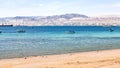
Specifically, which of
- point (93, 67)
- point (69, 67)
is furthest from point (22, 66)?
point (93, 67)

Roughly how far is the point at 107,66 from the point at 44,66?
12.2ft

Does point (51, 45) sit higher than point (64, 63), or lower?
lower

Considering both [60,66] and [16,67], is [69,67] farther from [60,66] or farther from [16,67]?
[16,67]

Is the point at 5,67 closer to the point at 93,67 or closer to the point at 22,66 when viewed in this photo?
the point at 22,66

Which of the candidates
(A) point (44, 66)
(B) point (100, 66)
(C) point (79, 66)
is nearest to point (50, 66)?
(A) point (44, 66)

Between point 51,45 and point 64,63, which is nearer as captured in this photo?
point 64,63

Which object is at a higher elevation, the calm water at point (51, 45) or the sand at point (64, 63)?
the sand at point (64, 63)

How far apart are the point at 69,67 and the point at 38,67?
180 cm

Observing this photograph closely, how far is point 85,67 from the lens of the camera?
18547mm

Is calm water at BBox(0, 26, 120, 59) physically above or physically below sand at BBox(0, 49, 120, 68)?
below

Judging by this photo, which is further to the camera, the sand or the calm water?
the calm water

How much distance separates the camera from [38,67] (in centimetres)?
1891

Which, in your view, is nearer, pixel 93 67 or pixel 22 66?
pixel 93 67

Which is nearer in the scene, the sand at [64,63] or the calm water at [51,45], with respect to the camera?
the sand at [64,63]
